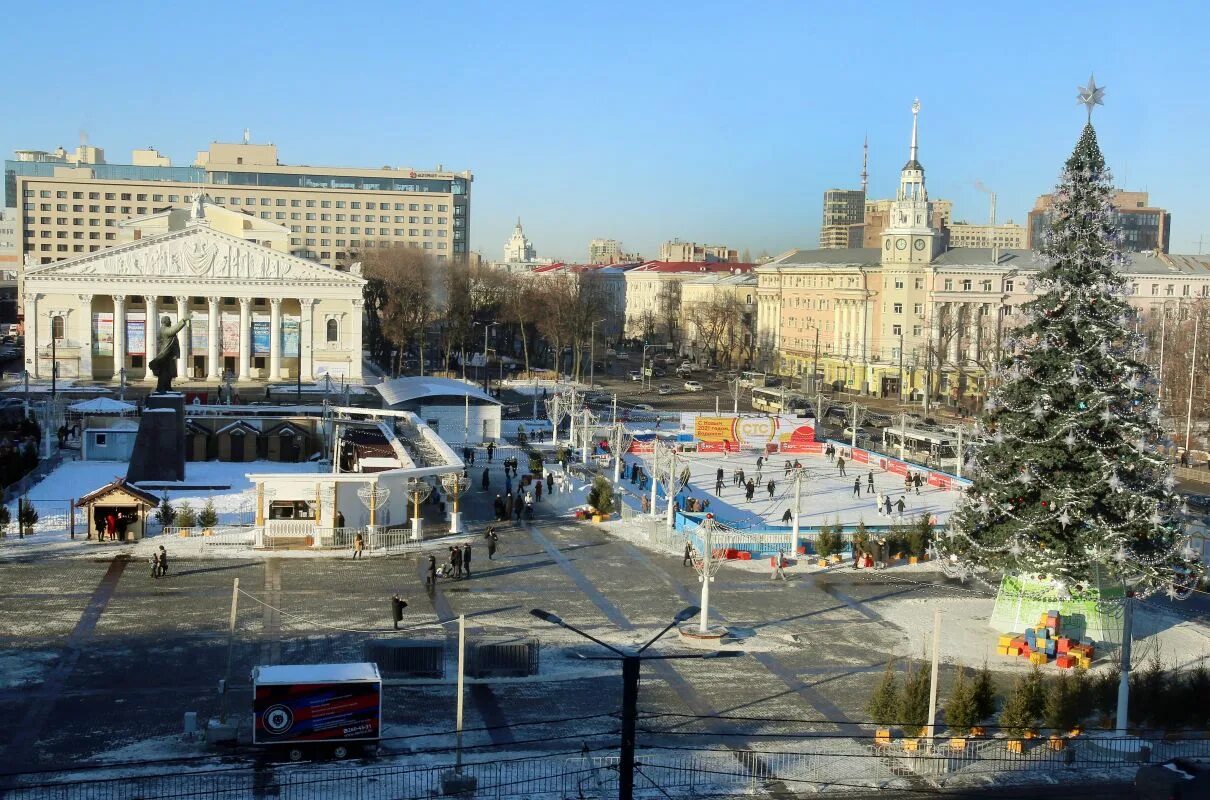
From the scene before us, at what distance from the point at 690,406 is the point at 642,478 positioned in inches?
1306

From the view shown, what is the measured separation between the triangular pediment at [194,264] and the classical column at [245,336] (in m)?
1.44

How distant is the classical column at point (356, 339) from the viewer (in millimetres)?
80375

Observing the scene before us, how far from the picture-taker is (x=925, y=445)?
63406mm

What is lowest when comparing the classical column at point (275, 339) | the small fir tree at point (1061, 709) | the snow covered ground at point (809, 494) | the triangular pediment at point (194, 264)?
the snow covered ground at point (809, 494)

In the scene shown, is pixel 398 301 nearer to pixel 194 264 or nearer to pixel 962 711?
pixel 194 264

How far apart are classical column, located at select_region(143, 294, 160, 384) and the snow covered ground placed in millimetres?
34728

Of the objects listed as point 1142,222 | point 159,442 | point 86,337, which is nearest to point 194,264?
point 86,337

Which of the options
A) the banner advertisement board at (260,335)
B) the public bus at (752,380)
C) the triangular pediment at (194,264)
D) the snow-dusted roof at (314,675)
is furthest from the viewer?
the public bus at (752,380)

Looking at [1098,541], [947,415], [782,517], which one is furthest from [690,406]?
[1098,541]

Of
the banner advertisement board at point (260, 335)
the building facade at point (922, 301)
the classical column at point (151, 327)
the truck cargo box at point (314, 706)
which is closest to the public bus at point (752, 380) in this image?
the building facade at point (922, 301)

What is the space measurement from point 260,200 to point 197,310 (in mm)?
80778

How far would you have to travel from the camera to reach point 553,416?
200 feet

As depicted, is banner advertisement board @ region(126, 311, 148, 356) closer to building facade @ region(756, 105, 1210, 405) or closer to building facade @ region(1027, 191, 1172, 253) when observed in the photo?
building facade @ region(756, 105, 1210, 405)

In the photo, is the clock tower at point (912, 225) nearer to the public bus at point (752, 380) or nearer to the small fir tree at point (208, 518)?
the public bus at point (752, 380)
